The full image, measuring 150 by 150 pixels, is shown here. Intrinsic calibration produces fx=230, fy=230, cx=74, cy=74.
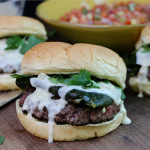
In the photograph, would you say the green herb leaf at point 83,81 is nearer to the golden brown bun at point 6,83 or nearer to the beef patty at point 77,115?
the beef patty at point 77,115

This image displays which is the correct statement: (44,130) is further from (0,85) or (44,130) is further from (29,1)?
(29,1)

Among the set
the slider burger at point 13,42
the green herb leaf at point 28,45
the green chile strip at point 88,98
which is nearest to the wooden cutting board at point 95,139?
the green chile strip at point 88,98

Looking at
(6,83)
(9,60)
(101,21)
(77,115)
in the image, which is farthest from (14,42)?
(77,115)

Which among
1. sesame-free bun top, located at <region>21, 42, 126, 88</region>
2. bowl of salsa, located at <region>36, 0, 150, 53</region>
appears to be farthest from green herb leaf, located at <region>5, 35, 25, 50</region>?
sesame-free bun top, located at <region>21, 42, 126, 88</region>

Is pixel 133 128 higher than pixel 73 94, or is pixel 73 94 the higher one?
pixel 73 94

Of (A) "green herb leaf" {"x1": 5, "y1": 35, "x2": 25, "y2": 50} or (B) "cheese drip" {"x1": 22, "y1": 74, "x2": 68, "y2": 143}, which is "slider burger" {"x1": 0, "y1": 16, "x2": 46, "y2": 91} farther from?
(B) "cheese drip" {"x1": 22, "y1": 74, "x2": 68, "y2": 143}

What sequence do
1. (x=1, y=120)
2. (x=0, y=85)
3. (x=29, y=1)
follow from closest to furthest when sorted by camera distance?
(x=1, y=120) < (x=0, y=85) < (x=29, y=1)

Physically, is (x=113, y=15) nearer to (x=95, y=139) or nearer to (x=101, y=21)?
(x=101, y=21)

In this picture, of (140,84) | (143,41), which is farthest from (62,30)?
(140,84)
